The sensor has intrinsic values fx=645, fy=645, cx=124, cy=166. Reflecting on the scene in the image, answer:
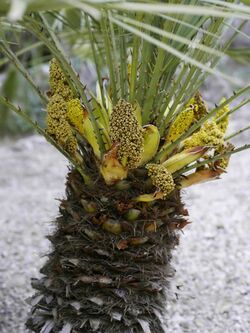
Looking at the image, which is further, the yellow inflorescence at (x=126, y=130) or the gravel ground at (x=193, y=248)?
the gravel ground at (x=193, y=248)

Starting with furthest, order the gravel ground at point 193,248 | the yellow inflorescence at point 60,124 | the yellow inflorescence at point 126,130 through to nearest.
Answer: the gravel ground at point 193,248 < the yellow inflorescence at point 60,124 < the yellow inflorescence at point 126,130

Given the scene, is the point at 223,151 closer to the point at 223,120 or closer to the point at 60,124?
the point at 223,120

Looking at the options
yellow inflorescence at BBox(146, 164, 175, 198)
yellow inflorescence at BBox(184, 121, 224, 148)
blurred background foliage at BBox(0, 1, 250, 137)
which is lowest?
yellow inflorescence at BBox(146, 164, 175, 198)

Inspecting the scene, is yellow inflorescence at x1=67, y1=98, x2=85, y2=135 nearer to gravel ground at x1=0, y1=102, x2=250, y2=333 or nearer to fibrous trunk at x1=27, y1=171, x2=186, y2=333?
fibrous trunk at x1=27, y1=171, x2=186, y2=333

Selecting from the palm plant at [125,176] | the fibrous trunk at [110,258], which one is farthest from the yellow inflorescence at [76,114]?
the fibrous trunk at [110,258]

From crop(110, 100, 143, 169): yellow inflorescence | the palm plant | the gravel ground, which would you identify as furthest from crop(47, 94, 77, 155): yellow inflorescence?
the gravel ground

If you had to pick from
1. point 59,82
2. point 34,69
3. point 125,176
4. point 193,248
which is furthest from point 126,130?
point 34,69

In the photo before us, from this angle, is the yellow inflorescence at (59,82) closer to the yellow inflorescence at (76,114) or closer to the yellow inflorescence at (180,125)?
the yellow inflorescence at (76,114)
